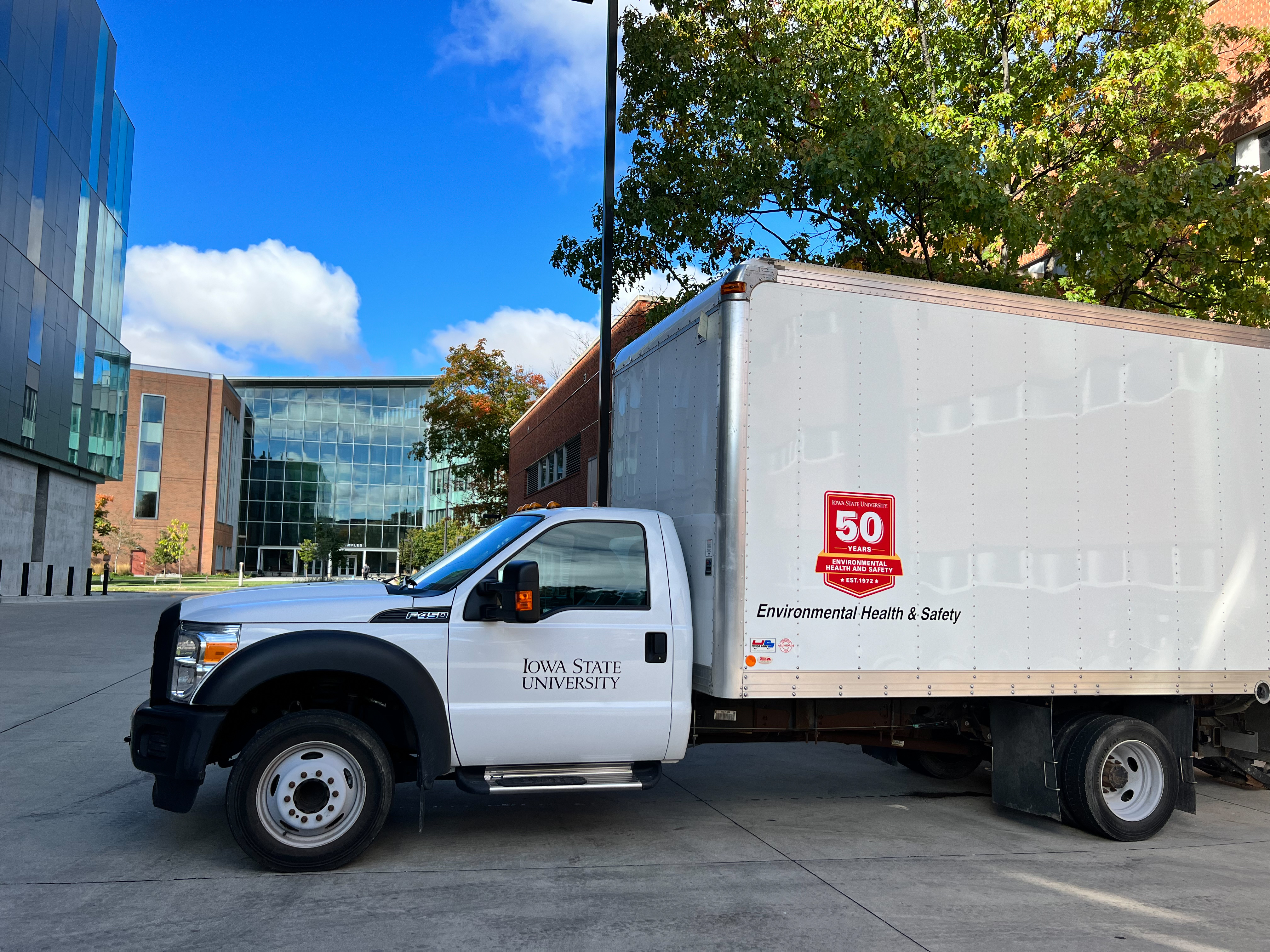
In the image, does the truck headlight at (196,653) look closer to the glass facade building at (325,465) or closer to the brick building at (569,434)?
the brick building at (569,434)

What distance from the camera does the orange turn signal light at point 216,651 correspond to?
551 centimetres

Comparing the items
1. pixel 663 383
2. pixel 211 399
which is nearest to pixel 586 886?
pixel 663 383

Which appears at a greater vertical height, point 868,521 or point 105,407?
point 105,407

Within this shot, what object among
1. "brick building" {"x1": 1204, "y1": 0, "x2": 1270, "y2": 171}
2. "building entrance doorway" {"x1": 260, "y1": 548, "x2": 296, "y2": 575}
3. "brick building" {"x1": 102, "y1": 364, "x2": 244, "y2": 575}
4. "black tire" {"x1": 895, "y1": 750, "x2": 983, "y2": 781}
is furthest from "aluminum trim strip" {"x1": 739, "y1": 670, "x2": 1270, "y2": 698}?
"building entrance doorway" {"x1": 260, "y1": 548, "x2": 296, "y2": 575}

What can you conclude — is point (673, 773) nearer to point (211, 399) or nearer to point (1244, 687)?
point (1244, 687)

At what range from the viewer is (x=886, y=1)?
1336 cm

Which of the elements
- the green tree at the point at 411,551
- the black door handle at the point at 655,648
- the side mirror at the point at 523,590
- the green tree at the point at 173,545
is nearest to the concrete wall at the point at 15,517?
the green tree at the point at 411,551

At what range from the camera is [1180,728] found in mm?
6953

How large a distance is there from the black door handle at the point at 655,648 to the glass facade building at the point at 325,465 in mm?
81126

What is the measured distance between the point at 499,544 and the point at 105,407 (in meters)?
40.0

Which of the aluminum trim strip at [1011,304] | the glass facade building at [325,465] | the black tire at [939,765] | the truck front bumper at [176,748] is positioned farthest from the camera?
the glass facade building at [325,465]

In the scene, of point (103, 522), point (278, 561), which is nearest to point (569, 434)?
point (103, 522)

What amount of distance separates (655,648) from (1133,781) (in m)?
3.52

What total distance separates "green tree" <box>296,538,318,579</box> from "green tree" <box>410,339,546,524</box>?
4640 cm
